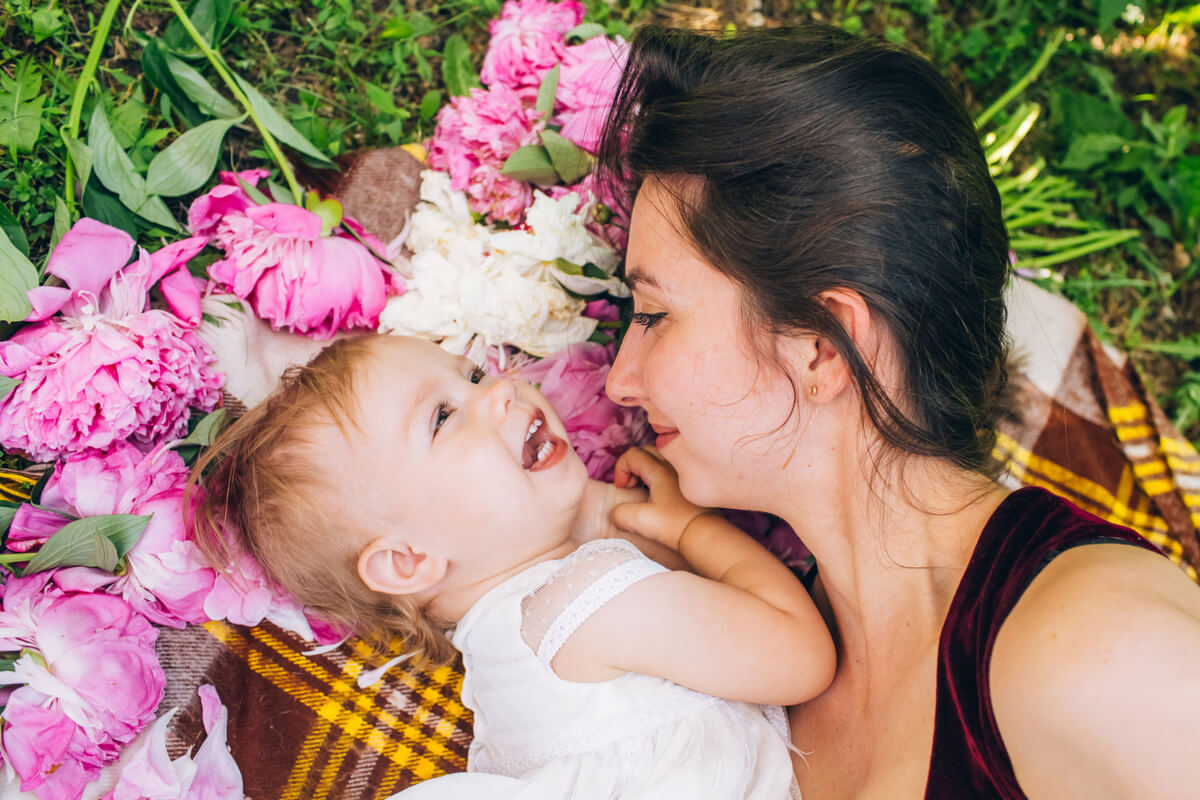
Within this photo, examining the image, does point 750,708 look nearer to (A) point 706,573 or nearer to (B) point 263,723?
(A) point 706,573

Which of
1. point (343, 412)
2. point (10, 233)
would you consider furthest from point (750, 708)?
point (10, 233)

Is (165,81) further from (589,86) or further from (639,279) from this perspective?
(639,279)

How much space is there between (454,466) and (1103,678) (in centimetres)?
109

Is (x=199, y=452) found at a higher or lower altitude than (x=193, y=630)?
higher

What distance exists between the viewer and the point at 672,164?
1444 millimetres

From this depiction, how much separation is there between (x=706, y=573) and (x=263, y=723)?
99 cm

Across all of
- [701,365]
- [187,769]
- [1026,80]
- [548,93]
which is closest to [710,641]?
[701,365]

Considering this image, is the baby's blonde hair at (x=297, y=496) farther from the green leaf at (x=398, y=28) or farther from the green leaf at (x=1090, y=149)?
the green leaf at (x=1090, y=149)

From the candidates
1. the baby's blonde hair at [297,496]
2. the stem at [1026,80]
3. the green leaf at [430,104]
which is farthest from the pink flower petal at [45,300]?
the stem at [1026,80]

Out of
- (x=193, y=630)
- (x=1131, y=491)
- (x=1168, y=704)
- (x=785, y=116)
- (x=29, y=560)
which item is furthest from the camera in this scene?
(x=1131, y=491)

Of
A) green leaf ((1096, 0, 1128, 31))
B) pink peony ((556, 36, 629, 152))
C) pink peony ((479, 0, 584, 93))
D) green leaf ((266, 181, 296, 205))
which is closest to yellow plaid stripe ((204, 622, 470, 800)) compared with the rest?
green leaf ((266, 181, 296, 205))

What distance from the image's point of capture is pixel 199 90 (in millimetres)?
1877

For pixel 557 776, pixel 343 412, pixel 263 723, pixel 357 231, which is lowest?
pixel 263 723

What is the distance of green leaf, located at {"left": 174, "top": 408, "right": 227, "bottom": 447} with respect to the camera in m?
1.71
